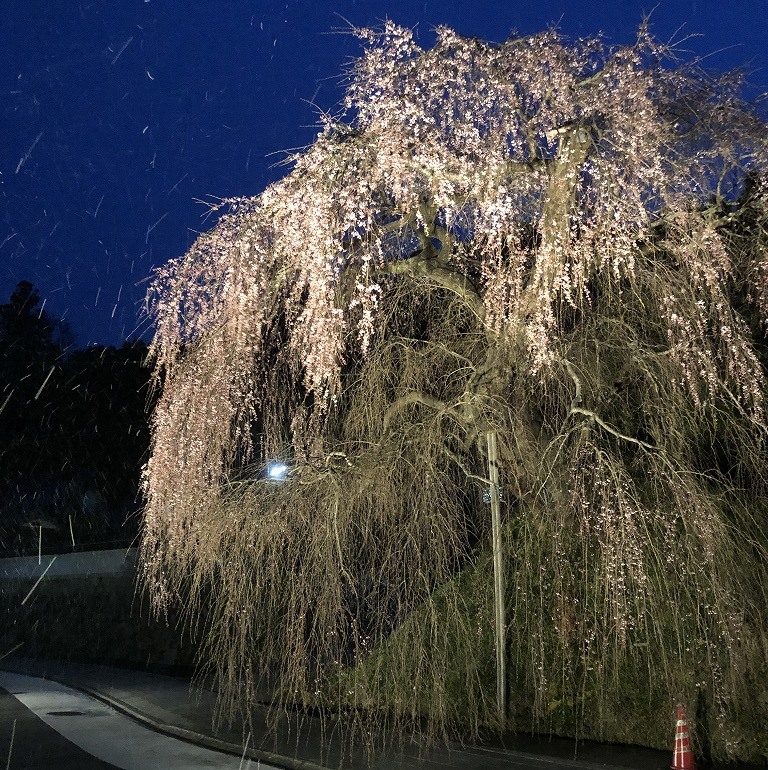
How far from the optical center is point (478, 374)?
8586mm

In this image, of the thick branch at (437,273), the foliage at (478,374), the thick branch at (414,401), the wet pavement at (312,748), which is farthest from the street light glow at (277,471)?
the wet pavement at (312,748)

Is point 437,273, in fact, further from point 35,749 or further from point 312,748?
point 35,749

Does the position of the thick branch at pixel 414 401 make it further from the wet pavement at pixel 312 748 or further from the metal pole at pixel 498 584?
the wet pavement at pixel 312 748

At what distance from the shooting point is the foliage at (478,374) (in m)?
7.49

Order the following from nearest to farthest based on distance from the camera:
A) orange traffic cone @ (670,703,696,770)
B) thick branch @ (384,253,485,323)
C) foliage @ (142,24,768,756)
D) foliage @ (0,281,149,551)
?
orange traffic cone @ (670,703,696,770)
foliage @ (142,24,768,756)
thick branch @ (384,253,485,323)
foliage @ (0,281,149,551)

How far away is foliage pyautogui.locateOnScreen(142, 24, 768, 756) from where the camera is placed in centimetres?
749

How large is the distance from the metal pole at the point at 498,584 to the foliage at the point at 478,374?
0.42 feet

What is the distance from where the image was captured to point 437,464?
28.9 ft

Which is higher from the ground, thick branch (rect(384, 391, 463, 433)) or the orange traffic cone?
thick branch (rect(384, 391, 463, 433))

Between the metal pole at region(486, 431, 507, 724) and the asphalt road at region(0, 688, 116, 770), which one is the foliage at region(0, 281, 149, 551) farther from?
the metal pole at region(486, 431, 507, 724)

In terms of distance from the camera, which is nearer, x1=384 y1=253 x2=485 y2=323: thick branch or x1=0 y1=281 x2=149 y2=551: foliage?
x1=384 y1=253 x2=485 y2=323: thick branch

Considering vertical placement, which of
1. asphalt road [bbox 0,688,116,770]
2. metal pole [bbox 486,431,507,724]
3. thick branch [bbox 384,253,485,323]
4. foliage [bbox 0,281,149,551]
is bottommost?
asphalt road [bbox 0,688,116,770]

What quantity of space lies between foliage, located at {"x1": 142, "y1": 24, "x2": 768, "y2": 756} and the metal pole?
0.13 meters

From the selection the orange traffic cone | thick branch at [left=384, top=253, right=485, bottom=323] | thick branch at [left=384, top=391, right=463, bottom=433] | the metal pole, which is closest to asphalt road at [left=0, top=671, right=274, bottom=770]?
the metal pole
